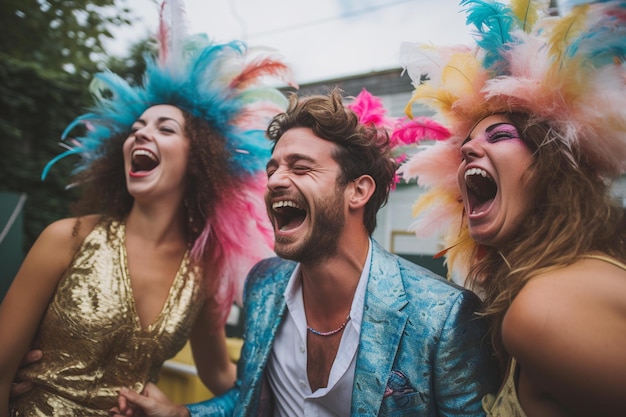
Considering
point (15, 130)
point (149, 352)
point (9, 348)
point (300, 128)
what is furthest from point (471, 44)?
point (15, 130)

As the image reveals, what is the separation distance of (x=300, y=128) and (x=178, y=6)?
107cm

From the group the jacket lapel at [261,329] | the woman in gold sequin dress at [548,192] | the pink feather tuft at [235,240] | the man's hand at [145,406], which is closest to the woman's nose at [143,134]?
the pink feather tuft at [235,240]

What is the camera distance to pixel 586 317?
1160 millimetres

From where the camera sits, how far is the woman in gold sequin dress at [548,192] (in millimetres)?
1163

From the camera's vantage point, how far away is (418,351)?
178 centimetres

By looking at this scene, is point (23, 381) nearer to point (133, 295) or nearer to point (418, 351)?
point (133, 295)

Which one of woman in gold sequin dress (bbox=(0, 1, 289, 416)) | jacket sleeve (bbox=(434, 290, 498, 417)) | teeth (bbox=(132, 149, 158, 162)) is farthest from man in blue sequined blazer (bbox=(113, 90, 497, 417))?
teeth (bbox=(132, 149, 158, 162))

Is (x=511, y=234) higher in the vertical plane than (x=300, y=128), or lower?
lower

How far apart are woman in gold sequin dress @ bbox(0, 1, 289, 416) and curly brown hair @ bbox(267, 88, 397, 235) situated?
1.44 feet

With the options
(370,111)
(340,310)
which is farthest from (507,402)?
(370,111)

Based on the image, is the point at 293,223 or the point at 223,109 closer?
the point at 293,223

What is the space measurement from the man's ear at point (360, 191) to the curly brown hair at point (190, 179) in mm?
881

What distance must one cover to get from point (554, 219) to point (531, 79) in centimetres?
51

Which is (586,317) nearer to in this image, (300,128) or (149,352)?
(300,128)
